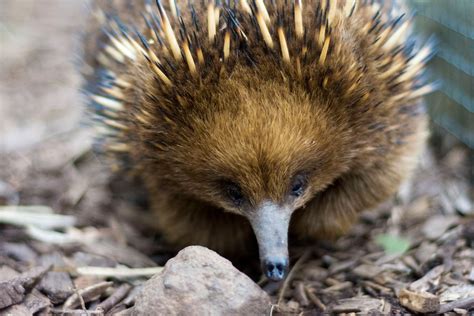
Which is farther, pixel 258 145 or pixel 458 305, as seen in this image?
pixel 458 305

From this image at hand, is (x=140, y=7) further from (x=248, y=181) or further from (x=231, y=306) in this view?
(x=231, y=306)

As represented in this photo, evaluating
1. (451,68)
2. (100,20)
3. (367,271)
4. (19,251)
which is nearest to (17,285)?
(19,251)

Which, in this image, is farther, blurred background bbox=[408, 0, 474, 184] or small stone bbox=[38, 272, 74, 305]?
blurred background bbox=[408, 0, 474, 184]

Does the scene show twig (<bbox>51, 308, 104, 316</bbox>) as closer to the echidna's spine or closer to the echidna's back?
the echidna's spine

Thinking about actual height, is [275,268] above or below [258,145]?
below

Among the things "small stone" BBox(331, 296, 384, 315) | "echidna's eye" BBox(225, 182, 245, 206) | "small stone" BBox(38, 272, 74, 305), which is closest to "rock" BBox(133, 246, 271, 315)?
"echidna's eye" BBox(225, 182, 245, 206)

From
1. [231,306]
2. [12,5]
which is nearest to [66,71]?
[12,5]

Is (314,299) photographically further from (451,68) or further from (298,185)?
(451,68)
